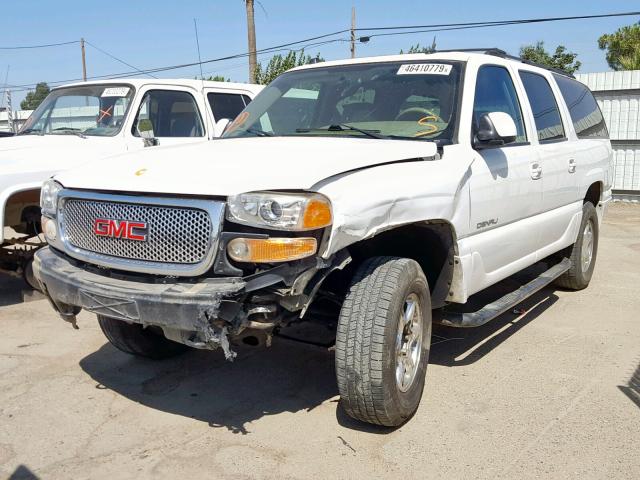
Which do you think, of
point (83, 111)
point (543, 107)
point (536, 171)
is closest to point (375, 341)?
point (536, 171)

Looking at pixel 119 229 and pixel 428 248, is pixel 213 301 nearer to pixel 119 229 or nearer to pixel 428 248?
pixel 119 229

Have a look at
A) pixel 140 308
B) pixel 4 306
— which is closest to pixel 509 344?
pixel 140 308

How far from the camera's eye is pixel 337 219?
312 cm

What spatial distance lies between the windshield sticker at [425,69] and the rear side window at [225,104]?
364cm

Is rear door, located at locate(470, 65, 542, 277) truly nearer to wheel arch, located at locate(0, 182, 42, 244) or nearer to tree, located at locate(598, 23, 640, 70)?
wheel arch, located at locate(0, 182, 42, 244)

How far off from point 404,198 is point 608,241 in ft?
24.5

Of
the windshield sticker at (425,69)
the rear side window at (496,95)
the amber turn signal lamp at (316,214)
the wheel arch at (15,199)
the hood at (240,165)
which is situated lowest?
the wheel arch at (15,199)

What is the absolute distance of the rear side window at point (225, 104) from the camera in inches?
309

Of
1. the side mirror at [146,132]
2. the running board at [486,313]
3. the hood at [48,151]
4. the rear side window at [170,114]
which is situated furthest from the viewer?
the rear side window at [170,114]

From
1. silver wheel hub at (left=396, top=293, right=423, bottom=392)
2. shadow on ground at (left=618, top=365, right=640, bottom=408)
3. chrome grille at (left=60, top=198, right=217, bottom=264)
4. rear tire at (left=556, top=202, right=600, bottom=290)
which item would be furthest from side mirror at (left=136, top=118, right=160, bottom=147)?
shadow on ground at (left=618, top=365, right=640, bottom=408)

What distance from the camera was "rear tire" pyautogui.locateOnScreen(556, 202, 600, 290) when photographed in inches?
254

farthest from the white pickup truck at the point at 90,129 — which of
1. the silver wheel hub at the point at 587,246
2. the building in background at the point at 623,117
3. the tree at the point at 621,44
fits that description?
the tree at the point at 621,44

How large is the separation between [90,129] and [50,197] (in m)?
3.40

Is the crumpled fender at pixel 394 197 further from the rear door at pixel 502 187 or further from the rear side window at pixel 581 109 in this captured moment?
the rear side window at pixel 581 109
